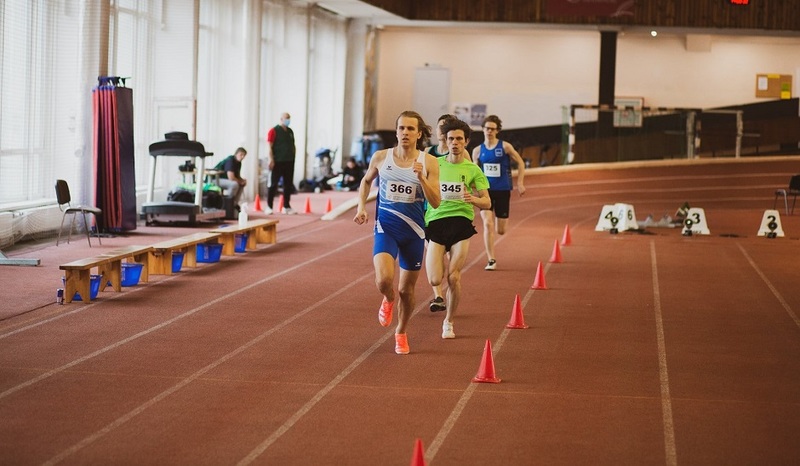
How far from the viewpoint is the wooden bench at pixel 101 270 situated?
10.4 meters

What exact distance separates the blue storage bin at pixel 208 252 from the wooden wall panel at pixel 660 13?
16.9 m

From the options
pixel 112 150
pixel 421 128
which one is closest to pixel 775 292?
pixel 421 128

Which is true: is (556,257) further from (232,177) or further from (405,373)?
(405,373)

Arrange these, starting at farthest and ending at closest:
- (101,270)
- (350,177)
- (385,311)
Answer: (350,177)
(101,270)
(385,311)

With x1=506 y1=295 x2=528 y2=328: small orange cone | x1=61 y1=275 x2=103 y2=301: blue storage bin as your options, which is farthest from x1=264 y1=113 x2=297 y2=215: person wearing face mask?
x1=506 y1=295 x2=528 y2=328: small orange cone

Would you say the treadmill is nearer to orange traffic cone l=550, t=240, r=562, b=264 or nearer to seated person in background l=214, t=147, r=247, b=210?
seated person in background l=214, t=147, r=247, b=210

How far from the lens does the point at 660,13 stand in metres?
30.0

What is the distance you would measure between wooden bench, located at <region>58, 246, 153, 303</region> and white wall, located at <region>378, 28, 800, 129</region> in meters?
24.6

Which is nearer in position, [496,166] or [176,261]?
[176,261]

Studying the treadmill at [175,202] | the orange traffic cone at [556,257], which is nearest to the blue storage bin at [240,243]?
the treadmill at [175,202]

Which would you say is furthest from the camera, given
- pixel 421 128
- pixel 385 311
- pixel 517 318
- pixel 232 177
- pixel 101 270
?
pixel 232 177

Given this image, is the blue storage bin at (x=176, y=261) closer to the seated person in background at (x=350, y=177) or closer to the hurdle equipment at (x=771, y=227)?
the hurdle equipment at (x=771, y=227)

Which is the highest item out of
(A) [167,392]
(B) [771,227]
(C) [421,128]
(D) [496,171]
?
(C) [421,128]

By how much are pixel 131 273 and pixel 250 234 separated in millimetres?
4042
